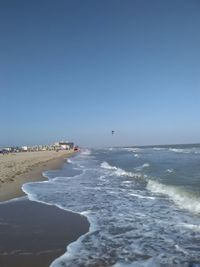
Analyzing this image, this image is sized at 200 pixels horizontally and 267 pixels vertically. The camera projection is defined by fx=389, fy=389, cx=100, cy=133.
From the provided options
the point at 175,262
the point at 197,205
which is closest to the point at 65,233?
the point at 175,262

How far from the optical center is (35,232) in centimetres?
1078

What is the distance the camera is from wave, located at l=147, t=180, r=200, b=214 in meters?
15.0

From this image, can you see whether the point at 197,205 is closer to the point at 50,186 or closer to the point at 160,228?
the point at 160,228

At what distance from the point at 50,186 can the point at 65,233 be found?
11.8m

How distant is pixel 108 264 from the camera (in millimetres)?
8023

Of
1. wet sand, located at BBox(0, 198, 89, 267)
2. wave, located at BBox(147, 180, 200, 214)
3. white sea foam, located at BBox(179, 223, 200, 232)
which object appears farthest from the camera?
wave, located at BBox(147, 180, 200, 214)

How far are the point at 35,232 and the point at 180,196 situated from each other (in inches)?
346

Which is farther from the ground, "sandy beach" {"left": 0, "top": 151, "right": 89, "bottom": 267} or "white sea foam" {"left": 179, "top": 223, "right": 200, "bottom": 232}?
"sandy beach" {"left": 0, "top": 151, "right": 89, "bottom": 267}

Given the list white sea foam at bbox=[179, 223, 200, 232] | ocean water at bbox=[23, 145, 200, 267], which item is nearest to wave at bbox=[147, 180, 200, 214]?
ocean water at bbox=[23, 145, 200, 267]

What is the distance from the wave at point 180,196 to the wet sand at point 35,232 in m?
4.49

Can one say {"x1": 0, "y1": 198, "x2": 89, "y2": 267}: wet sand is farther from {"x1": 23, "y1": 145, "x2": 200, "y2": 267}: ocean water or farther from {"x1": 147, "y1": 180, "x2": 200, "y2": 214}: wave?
{"x1": 147, "y1": 180, "x2": 200, "y2": 214}: wave

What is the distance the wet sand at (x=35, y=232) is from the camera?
846cm

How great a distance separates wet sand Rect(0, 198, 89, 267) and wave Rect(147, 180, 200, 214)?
4485mm

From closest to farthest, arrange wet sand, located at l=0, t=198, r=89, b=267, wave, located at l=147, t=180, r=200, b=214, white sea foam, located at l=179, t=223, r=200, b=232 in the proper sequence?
wet sand, located at l=0, t=198, r=89, b=267 < white sea foam, located at l=179, t=223, r=200, b=232 < wave, located at l=147, t=180, r=200, b=214
